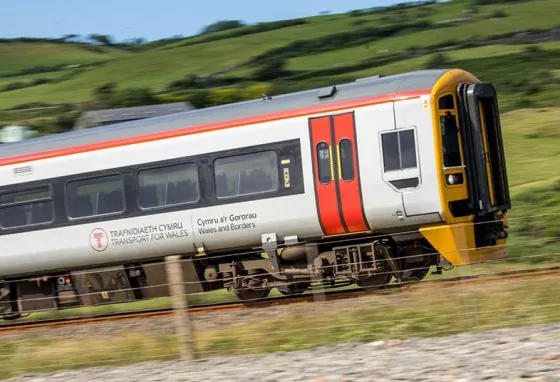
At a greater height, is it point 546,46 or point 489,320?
point 546,46

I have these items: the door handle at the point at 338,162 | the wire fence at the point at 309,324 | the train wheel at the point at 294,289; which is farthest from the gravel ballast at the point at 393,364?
the train wheel at the point at 294,289

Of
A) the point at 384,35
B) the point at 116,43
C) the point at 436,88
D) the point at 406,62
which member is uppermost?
the point at 116,43

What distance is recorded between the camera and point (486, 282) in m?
12.9

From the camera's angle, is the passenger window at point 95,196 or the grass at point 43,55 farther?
the grass at point 43,55

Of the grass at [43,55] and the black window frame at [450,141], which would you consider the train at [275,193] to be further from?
the grass at [43,55]

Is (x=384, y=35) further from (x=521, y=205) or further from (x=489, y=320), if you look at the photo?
(x=489, y=320)

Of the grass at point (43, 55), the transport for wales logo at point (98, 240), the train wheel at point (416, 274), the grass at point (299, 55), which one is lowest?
the train wheel at point (416, 274)

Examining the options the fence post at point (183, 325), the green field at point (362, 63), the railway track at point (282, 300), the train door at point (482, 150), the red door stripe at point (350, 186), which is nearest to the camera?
the fence post at point (183, 325)

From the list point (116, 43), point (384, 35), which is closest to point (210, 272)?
point (384, 35)

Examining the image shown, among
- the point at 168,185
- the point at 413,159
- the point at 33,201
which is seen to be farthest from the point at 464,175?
the point at 33,201

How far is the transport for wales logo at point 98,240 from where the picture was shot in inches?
654

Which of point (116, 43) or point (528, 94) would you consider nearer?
point (528, 94)

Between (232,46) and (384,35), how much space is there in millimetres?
15487

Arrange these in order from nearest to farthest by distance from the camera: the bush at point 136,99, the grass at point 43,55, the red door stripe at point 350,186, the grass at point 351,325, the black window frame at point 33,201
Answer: the grass at point 351,325
the red door stripe at point 350,186
the black window frame at point 33,201
the bush at point 136,99
the grass at point 43,55
